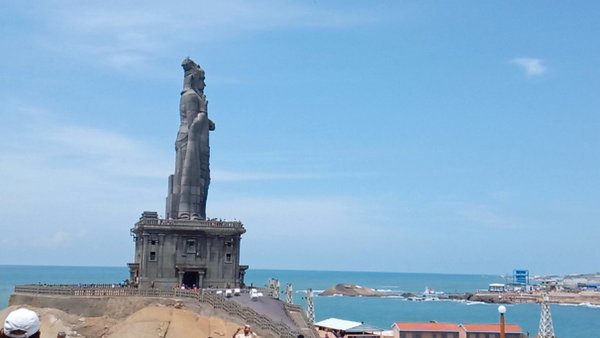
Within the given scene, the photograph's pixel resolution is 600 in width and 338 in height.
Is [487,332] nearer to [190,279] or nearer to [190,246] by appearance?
[190,279]

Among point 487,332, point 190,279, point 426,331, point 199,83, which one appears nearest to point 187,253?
point 190,279

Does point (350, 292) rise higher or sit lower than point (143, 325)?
higher

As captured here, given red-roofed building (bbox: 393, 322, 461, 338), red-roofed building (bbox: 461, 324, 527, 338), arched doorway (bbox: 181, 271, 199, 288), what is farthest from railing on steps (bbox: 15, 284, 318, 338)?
red-roofed building (bbox: 461, 324, 527, 338)

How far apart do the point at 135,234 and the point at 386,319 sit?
2128 inches

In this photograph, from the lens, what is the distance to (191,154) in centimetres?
4972

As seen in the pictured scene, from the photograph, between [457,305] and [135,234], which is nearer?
[135,234]

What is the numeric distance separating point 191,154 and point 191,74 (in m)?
5.67

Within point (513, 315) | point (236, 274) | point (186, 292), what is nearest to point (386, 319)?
point (513, 315)

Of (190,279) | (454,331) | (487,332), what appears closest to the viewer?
(190,279)

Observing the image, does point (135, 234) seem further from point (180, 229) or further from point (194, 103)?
point (194, 103)

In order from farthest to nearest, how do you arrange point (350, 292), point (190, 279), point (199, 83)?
point (350, 292)
point (199, 83)
point (190, 279)

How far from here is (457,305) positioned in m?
132

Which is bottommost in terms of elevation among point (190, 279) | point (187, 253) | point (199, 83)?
point (190, 279)

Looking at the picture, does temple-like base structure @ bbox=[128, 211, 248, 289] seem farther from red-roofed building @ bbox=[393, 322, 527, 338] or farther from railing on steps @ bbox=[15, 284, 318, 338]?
red-roofed building @ bbox=[393, 322, 527, 338]
